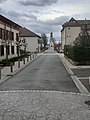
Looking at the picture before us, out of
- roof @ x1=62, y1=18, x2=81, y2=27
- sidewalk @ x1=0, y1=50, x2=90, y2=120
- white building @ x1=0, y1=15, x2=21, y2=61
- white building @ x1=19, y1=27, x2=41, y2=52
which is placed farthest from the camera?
roof @ x1=62, y1=18, x2=81, y2=27

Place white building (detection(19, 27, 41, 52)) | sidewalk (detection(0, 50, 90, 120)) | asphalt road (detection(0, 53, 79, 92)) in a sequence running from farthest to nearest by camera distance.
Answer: white building (detection(19, 27, 41, 52)) → asphalt road (detection(0, 53, 79, 92)) → sidewalk (detection(0, 50, 90, 120))

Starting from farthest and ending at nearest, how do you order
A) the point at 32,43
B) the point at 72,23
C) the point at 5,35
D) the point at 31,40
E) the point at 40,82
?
the point at 72,23 < the point at 31,40 < the point at 32,43 < the point at 5,35 < the point at 40,82

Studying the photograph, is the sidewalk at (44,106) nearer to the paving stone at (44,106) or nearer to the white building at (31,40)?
the paving stone at (44,106)

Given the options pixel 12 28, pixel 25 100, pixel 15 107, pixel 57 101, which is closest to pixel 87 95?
pixel 57 101

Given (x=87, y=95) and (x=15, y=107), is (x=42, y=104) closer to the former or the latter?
(x=15, y=107)

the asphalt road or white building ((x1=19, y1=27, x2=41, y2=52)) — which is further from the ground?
white building ((x1=19, y1=27, x2=41, y2=52))

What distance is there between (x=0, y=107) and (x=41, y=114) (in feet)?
5.71

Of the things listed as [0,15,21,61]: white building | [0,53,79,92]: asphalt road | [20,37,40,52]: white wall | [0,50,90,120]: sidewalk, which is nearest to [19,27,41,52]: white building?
[20,37,40,52]: white wall

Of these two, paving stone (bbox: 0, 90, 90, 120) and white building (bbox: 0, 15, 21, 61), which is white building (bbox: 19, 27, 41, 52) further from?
paving stone (bbox: 0, 90, 90, 120)

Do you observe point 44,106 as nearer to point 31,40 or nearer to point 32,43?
point 32,43

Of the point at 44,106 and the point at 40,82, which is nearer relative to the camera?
the point at 44,106

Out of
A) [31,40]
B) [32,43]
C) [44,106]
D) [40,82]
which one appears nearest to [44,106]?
[44,106]

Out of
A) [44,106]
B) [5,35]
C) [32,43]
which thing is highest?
[5,35]

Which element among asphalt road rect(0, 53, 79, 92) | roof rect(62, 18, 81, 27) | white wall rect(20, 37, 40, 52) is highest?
roof rect(62, 18, 81, 27)
